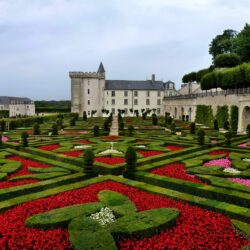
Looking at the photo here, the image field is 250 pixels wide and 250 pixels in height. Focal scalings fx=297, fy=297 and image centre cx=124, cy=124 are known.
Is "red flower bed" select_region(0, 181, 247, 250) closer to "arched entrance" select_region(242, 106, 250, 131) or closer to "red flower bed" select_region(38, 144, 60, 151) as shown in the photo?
"red flower bed" select_region(38, 144, 60, 151)

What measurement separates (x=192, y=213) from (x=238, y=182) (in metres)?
4.34

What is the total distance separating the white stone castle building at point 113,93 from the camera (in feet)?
253

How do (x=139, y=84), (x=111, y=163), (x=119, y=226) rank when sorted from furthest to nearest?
(x=139, y=84), (x=111, y=163), (x=119, y=226)

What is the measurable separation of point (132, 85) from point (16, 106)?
149 ft

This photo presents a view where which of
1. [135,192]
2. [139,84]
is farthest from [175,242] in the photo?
[139,84]

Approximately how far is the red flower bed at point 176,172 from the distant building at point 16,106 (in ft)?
297

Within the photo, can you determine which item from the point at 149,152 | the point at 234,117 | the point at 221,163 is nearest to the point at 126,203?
the point at 221,163

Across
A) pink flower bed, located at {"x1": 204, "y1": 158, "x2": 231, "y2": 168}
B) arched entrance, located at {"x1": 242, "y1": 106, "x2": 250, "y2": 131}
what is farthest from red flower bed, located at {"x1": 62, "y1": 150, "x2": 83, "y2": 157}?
arched entrance, located at {"x1": 242, "y1": 106, "x2": 250, "y2": 131}

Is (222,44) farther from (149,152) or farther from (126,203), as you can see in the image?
(126,203)

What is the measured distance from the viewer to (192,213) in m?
9.42

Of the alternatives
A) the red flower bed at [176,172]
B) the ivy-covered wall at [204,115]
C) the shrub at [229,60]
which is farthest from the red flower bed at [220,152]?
the shrub at [229,60]

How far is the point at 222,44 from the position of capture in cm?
7256

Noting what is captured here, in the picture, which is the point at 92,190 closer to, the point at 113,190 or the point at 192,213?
the point at 113,190

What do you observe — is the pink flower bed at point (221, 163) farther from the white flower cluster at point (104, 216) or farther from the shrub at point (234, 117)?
the shrub at point (234, 117)
